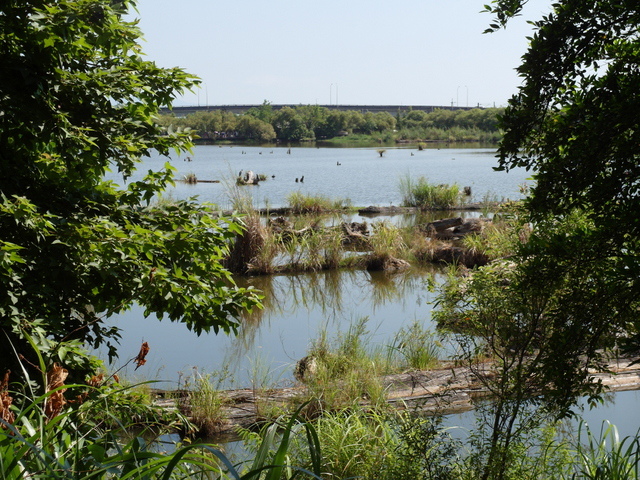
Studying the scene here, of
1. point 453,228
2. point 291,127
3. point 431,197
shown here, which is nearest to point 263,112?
point 291,127

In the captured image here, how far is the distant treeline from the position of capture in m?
94.8

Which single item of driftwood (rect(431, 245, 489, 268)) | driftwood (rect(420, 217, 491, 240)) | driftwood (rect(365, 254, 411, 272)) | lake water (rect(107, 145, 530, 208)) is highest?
driftwood (rect(420, 217, 491, 240))

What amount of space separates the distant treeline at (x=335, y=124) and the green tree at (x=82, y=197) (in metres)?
82.2

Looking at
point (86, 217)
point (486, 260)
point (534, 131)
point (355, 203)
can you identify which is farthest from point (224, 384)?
point (355, 203)

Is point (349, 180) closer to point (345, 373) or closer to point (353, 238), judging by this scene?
point (353, 238)

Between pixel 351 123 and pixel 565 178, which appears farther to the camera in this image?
pixel 351 123

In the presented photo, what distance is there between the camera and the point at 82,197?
467 cm

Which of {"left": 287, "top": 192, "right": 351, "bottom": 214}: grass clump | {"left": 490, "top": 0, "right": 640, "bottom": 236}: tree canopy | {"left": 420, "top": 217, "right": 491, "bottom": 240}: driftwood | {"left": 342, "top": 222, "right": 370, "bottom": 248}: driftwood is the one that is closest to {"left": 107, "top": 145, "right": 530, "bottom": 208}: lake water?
{"left": 287, "top": 192, "right": 351, "bottom": 214}: grass clump

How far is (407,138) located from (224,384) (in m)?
94.5

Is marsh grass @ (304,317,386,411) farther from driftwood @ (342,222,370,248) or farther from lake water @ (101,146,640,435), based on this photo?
driftwood @ (342,222,370,248)

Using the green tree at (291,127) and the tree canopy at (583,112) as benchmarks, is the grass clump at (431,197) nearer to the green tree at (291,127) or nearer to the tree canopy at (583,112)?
the tree canopy at (583,112)

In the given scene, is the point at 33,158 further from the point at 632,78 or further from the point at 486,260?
the point at 486,260

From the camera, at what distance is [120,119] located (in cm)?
479

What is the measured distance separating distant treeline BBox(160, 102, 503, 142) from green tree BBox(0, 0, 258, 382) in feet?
270
